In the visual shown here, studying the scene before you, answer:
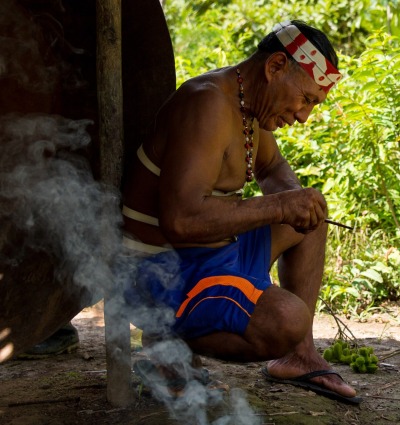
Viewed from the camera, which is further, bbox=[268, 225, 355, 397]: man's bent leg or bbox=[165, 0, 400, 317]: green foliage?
bbox=[165, 0, 400, 317]: green foliage

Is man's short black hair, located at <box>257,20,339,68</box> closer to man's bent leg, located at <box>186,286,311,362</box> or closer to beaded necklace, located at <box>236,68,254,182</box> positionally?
beaded necklace, located at <box>236,68,254,182</box>

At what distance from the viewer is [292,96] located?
2492 millimetres

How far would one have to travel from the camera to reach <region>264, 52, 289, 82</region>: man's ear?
8.09 feet

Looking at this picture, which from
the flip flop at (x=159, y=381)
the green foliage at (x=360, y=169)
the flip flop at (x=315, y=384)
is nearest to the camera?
the flip flop at (x=159, y=381)

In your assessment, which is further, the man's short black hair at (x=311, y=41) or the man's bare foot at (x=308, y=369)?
the man's bare foot at (x=308, y=369)

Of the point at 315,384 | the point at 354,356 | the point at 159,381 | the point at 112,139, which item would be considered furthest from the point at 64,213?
the point at 354,356

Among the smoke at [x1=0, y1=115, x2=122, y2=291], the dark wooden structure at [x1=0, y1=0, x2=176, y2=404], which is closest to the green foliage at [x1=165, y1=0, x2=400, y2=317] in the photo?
the dark wooden structure at [x1=0, y1=0, x2=176, y2=404]

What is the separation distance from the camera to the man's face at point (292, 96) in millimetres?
2479

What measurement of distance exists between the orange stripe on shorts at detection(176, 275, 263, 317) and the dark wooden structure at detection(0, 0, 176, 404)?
34 cm

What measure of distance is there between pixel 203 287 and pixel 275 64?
0.82m

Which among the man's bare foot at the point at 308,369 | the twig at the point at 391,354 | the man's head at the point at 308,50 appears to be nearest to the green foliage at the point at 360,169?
the twig at the point at 391,354

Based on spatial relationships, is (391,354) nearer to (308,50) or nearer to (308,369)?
(308,369)

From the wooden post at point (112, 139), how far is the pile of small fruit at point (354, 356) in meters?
1.14

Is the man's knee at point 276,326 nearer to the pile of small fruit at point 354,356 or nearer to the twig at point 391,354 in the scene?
the pile of small fruit at point 354,356
